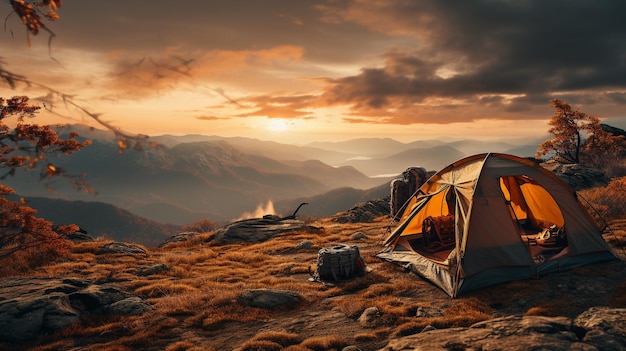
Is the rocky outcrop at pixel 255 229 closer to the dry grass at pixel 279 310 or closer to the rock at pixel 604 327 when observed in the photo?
the dry grass at pixel 279 310

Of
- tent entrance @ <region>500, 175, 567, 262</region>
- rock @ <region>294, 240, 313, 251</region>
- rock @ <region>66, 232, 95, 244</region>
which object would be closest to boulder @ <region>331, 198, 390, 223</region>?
rock @ <region>294, 240, 313, 251</region>

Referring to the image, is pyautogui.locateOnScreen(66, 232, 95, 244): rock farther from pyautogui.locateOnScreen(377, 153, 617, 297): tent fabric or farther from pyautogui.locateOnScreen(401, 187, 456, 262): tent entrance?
pyautogui.locateOnScreen(401, 187, 456, 262): tent entrance

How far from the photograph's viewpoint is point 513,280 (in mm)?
11672

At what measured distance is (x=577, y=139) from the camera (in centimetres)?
3838

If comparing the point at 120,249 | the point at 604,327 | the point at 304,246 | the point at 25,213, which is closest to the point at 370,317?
the point at 604,327

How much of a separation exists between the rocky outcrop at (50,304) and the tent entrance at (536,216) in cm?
1430

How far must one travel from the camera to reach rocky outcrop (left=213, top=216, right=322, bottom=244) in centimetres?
2514

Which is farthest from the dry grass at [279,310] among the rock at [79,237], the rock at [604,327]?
the rock at [79,237]

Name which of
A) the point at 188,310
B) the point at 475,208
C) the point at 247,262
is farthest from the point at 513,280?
the point at 247,262

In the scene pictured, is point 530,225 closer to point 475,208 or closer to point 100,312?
point 475,208

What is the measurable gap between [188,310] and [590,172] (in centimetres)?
3429

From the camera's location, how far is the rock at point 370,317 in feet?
31.2

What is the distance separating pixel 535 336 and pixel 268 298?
24.5ft

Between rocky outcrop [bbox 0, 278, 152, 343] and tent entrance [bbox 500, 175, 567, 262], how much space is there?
14.3m
